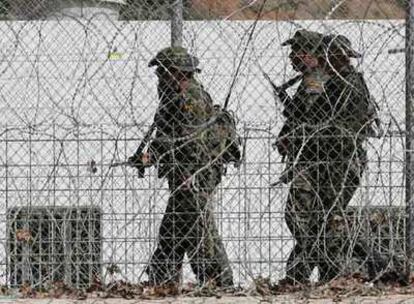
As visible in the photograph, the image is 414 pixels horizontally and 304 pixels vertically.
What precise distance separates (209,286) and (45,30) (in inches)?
82.3

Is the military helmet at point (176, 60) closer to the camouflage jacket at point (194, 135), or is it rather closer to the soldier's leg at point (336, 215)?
the camouflage jacket at point (194, 135)

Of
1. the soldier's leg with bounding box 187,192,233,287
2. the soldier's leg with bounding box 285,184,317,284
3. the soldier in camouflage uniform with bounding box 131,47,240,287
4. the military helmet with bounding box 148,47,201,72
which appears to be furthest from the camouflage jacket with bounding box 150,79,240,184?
the soldier's leg with bounding box 285,184,317,284

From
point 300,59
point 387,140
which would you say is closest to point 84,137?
point 300,59

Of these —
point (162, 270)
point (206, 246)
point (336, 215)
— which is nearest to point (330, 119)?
point (336, 215)

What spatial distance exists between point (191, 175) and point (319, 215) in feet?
2.91

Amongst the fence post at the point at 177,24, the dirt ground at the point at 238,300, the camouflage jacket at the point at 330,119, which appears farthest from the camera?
the fence post at the point at 177,24

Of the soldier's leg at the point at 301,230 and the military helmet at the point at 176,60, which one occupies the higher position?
the military helmet at the point at 176,60

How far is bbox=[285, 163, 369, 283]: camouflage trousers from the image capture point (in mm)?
7582

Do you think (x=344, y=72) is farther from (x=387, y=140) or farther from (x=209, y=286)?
(x=209, y=286)

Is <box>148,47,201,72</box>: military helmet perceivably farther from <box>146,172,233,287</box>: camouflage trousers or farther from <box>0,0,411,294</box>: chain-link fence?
<box>146,172,233,287</box>: camouflage trousers

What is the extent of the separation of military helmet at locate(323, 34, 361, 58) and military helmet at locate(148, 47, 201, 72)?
878 mm

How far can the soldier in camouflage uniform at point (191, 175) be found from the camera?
299 inches

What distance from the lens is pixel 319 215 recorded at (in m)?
7.61

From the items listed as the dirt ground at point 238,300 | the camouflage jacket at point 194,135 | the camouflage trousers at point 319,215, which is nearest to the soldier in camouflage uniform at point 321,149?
the camouflage trousers at point 319,215
